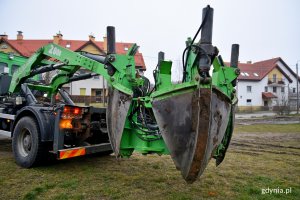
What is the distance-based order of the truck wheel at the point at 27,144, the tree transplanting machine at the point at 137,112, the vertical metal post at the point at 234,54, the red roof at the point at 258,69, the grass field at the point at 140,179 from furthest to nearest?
the red roof at the point at 258,69 < the truck wheel at the point at 27,144 < the vertical metal post at the point at 234,54 < the grass field at the point at 140,179 < the tree transplanting machine at the point at 137,112

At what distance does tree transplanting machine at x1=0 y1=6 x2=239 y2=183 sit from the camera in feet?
10.2

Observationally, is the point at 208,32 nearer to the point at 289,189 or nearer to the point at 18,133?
the point at 289,189

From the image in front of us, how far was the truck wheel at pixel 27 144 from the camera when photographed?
524 cm

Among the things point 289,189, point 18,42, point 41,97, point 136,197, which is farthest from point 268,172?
point 18,42

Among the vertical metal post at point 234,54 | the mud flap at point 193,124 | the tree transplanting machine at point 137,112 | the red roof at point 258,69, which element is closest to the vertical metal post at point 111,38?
the tree transplanting machine at point 137,112

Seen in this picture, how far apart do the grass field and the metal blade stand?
2.70 ft

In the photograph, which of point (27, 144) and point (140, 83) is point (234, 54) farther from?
point (27, 144)

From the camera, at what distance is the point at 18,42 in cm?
4397

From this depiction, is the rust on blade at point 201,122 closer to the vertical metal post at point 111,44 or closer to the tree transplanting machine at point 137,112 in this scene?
the tree transplanting machine at point 137,112

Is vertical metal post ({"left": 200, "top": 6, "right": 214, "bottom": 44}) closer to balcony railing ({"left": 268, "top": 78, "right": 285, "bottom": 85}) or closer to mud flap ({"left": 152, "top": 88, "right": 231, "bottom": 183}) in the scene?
mud flap ({"left": 152, "top": 88, "right": 231, "bottom": 183})

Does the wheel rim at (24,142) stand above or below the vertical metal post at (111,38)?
below

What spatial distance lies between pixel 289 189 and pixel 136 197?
97.0 inches

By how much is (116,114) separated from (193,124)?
4.49 feet

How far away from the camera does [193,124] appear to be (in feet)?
10.1
